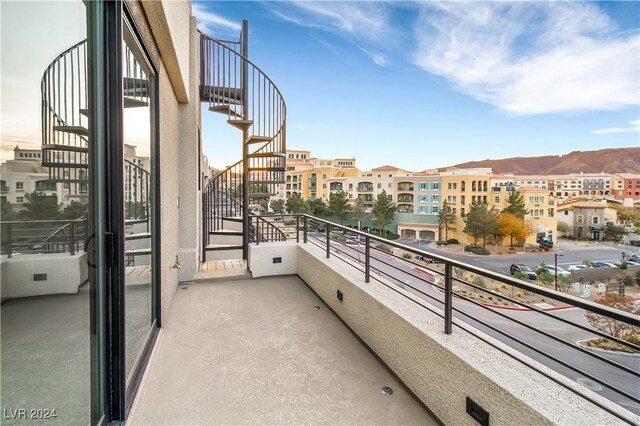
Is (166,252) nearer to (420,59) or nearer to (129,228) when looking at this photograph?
(129,228)

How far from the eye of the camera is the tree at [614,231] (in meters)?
12.2

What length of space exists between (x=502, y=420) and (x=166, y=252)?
9.47ft

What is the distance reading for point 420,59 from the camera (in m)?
22.2

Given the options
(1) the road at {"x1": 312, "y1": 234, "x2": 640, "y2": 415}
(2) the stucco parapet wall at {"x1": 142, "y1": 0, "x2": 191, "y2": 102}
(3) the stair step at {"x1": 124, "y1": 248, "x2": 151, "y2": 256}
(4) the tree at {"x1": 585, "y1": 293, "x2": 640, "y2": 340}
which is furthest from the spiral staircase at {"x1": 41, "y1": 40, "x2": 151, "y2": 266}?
(4) the tree at {"x1": 585, "y1": 293, "x2": 640, "y2": 340}

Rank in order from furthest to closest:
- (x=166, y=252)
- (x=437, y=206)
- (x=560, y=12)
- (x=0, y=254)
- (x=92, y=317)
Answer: (x=437, y=206), (x=560, y=12), (x=166, y=252), (x=92, y=317), (x=0, y=254)

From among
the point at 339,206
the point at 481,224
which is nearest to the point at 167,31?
the point at 481,224

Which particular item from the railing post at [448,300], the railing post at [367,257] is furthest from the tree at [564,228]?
the railing post at [448,300]

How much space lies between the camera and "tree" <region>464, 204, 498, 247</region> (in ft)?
66.7

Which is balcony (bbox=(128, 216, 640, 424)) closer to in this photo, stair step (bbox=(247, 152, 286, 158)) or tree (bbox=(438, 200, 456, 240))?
stair step (bbox=(247, 152, 286, 158))

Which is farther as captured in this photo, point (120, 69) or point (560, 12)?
point (560, 12)

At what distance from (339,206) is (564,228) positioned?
19901 millimetres

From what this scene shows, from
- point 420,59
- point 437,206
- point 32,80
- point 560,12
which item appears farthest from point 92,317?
point 437,206

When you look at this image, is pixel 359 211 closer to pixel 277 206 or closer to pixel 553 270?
pixel 277 206

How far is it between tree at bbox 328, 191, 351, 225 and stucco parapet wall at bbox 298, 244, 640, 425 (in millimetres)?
29810
